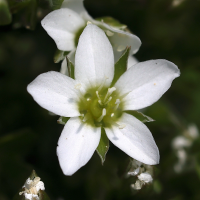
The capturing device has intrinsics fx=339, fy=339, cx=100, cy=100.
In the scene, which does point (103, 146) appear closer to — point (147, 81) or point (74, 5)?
point (147, 81)

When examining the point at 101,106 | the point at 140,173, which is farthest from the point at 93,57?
the point at 140,173

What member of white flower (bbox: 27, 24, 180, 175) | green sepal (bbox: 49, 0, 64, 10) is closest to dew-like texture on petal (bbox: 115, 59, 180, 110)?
white flower (bbox: 27, 24, 180, 175)

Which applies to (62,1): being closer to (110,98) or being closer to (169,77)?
(110,98)

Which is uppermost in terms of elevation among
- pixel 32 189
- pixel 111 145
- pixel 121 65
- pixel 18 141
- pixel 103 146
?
pixel 121 65

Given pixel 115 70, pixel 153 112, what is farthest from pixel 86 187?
pixel 115 70

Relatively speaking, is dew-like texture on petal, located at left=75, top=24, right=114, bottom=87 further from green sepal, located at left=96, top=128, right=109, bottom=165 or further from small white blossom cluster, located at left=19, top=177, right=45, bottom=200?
small white blossom cluster, located at left=19, top=177, right=45, bottom=200

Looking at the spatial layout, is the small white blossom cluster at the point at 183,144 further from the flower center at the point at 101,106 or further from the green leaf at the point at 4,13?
the green leaf at the point at 4,13
